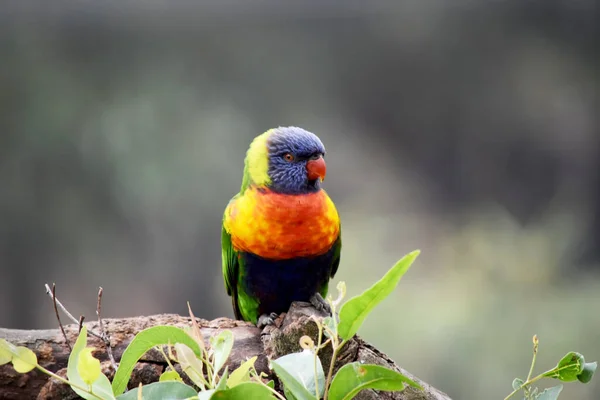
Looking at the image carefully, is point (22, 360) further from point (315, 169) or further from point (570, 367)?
point (315, 169)

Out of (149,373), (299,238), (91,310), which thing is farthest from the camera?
(91,310)

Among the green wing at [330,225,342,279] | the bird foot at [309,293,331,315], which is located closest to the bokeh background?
the green wing at [330,225,342,279]

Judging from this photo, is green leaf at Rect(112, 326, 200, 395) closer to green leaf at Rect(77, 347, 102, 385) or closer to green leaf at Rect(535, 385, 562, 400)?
green leaf at Rect(77, 347, 102, 385)

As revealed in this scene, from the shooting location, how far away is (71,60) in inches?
131

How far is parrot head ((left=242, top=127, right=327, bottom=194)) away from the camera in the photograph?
6.05 ft

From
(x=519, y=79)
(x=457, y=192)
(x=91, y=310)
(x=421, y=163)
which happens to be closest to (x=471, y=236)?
(x=457, y=192)

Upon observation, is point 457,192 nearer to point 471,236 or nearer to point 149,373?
point 471,236

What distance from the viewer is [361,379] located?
744 mm

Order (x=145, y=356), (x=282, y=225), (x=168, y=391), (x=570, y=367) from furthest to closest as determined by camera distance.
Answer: (x=282, y=225) < (x=145, y=356) < (x=570, y=367) < (x=168, y=391)

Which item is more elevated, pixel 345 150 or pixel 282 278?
pixel 345 150

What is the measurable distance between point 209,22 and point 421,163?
1.42m

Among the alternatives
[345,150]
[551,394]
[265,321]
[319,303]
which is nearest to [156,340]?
[551,394]

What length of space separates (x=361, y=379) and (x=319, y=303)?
3.72 ft

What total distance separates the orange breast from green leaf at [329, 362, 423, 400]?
1023 millimetres
